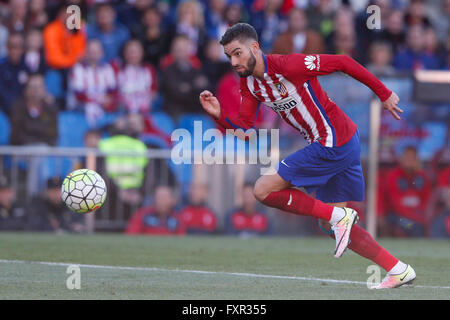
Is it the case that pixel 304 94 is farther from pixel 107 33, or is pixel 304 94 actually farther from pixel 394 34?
pixel 394 34

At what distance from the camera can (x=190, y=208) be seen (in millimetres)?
13203

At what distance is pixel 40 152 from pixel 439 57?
730 cm

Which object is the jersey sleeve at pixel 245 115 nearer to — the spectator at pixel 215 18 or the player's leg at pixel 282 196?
the player's leg at pixel 282 196

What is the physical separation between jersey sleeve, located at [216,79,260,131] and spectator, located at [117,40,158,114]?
7058 millimetres

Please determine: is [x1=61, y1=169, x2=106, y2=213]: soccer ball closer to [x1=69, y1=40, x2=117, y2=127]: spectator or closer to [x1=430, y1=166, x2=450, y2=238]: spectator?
[x1=69, y1=40, x2=117, y2=127]: spectator

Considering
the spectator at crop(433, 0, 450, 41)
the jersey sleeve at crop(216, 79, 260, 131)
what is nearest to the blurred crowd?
the spectator at crop(433, 0, 450, 41)

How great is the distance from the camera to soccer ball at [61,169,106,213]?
9.20m

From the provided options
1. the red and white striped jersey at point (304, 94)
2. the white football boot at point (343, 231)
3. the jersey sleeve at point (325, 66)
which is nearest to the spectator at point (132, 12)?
the red and white striped jersey at point (304, 94)

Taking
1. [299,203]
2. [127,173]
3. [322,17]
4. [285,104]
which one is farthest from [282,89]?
[322,17]

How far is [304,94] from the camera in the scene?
7.30m

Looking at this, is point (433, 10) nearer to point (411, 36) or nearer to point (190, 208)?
point (411, 36)

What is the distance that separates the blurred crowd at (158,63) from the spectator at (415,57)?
2 centimetres

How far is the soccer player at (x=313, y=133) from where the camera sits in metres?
7.10

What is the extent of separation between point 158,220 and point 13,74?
3.29 meters
